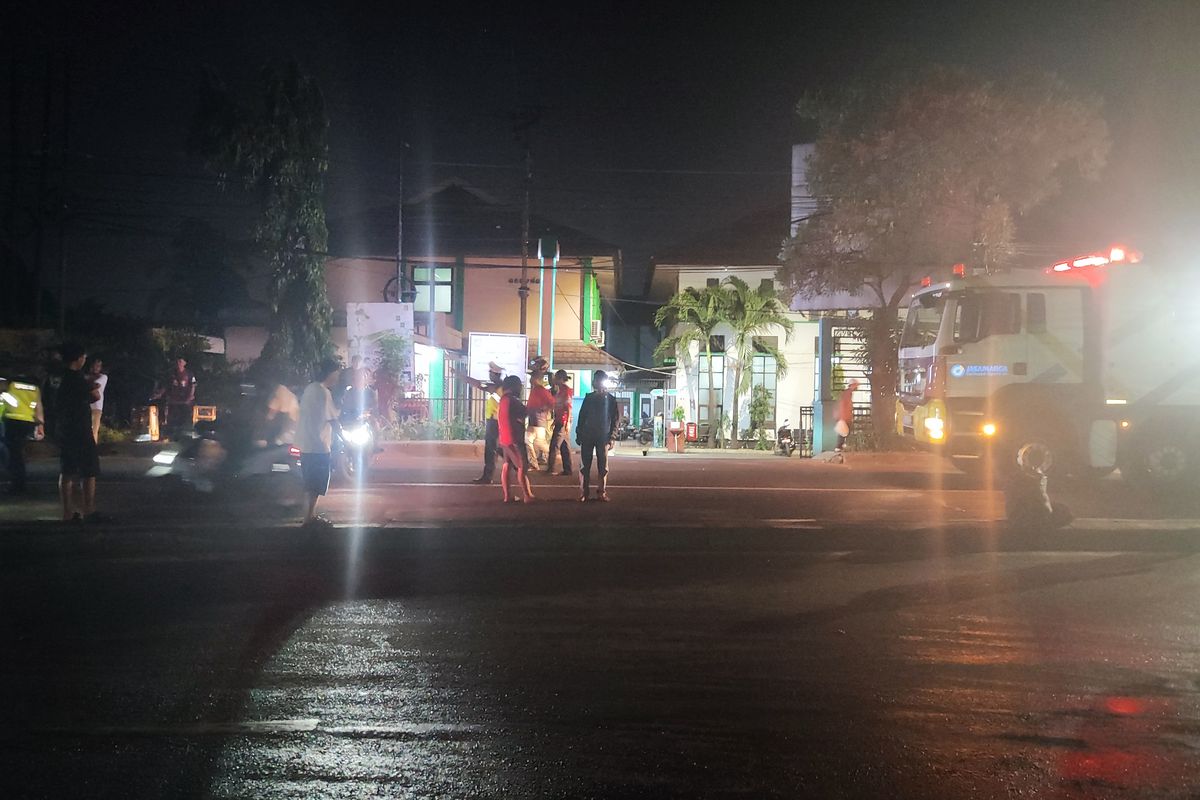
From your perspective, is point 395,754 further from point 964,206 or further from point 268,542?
point 964,206

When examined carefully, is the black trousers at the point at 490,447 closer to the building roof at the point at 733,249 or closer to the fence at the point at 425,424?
the fence at the point at 425,424

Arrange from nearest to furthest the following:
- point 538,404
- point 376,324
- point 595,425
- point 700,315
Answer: point 595,425
point 538,404
point 376,324
point 700,315

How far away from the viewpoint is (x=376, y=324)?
25.4 meters

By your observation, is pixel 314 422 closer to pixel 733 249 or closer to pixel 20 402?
pixel 20 402

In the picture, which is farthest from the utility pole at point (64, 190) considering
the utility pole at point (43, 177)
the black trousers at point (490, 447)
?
the black trousers at point (490, 447)

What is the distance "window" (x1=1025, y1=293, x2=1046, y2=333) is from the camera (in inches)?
506

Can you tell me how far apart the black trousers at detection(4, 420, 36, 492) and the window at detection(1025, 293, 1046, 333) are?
41.8ft

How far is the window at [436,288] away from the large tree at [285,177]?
26.4ft

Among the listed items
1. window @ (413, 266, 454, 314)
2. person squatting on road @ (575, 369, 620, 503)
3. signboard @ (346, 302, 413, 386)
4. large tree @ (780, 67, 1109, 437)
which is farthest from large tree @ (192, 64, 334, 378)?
person squatting on road @ (575, 369, 620, 503)

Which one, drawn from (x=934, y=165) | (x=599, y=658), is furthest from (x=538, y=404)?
(x=934, y=165)

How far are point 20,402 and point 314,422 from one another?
4741 mm

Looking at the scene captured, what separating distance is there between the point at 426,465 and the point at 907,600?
39.6ft

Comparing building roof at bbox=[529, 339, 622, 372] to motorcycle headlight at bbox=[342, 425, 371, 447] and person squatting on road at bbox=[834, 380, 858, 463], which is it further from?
motorcycle headlight at bbox=[342, 425, 371, 447]

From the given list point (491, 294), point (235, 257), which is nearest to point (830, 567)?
point (491, 294)
